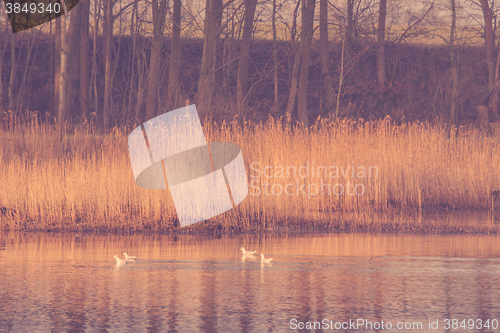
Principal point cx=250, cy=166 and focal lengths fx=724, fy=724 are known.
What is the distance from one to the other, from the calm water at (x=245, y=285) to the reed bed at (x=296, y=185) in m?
1.58

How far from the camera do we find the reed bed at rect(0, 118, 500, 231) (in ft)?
38.7

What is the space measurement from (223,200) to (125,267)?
4.24 metres

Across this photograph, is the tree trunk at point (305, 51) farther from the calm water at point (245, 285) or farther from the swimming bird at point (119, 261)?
the swimming bird at point (119, 261)

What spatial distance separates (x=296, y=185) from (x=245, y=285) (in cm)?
622

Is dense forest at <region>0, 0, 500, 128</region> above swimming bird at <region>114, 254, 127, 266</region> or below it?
above

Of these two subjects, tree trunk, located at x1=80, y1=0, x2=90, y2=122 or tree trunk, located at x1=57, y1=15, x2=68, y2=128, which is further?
tree trunk, located at x1=80, y1=0, x2=90, y2=122

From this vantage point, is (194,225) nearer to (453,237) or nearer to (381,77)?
(453,237)

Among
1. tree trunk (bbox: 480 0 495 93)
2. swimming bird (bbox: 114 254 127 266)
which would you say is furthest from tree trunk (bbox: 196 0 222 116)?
tree trunk (bbox: 480 0 495 93)

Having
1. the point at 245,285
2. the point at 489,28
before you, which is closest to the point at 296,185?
the point at 245,285

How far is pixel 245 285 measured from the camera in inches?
279

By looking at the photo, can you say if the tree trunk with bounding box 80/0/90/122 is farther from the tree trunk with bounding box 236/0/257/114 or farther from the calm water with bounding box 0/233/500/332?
the calm water with bounding box 0/233/500/332

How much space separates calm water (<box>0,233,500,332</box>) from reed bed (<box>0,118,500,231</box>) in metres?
1.58

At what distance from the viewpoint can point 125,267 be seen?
7996mm

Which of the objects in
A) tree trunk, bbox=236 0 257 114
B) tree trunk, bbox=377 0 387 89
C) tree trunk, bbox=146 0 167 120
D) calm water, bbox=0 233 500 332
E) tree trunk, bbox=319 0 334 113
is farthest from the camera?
tree trunk, bbox=377 0 387 89
